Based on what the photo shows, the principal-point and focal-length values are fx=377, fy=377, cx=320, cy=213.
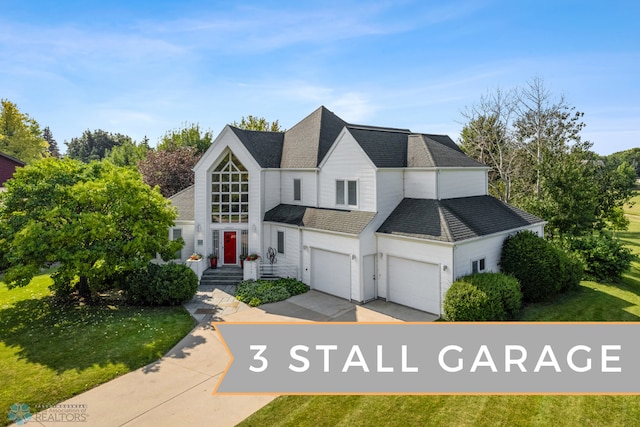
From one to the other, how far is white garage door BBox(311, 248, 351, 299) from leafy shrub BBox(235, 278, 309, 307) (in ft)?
3.06

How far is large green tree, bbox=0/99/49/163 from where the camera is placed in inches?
2008

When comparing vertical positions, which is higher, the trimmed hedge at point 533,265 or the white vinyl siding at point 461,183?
the white vinyl siding at point 461,183

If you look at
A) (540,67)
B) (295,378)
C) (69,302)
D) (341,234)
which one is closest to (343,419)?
(295,378)

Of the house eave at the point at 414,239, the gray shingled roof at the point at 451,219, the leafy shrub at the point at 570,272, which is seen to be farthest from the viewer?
the leafy shrub at the point at 570,272

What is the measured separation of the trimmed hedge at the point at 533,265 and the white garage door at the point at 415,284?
14.9 feet

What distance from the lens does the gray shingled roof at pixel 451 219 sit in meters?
16.7

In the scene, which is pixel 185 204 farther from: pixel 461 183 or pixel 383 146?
pixel 461 183

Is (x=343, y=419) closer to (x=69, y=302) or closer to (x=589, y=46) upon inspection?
(x=69, y=302)

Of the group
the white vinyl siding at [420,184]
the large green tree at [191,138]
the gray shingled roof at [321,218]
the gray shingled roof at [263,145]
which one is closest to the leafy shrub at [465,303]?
the gray shingled roof at [321,218]

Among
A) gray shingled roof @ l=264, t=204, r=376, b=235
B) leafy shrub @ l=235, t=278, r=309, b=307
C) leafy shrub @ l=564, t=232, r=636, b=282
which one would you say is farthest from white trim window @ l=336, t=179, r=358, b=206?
leafy shrub @ l=564, t=232, r=636, b=282

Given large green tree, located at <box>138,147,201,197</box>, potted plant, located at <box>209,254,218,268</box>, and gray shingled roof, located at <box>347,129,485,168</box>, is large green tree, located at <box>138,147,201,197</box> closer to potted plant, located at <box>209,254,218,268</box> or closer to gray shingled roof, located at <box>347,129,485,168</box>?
potted plant, located at <box>209,254,218,268</box>

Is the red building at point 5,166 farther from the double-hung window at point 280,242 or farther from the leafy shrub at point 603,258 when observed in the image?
the leafy shrub at point 603,258

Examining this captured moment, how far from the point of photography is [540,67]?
→ 1348 inches

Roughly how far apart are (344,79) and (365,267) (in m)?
11.5
